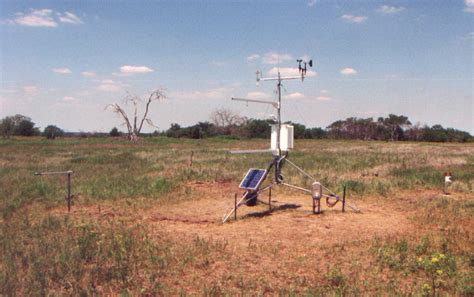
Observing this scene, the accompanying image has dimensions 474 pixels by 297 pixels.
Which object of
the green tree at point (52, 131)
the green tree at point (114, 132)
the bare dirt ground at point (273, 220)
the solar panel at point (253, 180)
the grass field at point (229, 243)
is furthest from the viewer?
the green tree at point (114, 132)

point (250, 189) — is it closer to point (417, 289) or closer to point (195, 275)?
point (195, 275)

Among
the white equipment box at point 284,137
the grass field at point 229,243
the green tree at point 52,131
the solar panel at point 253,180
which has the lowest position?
the grass field at point 229,243

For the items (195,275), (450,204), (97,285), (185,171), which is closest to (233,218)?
(195,275)

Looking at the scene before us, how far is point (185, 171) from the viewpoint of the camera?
17328mm

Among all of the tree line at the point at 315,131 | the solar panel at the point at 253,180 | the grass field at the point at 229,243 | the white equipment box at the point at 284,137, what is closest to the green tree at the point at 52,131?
the tree line at the point at 315,131

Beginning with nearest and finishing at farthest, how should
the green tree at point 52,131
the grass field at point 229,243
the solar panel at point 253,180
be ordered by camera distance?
the grass field at point 229,243
the solar panel at point 253,180
the green tree at point 52,131

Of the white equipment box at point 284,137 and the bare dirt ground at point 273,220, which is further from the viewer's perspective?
the white equipment box at point 284,137

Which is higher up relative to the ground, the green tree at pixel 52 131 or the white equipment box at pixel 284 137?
the green tree at pixel 52 131

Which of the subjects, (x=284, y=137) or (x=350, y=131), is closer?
(x=284, y=137)

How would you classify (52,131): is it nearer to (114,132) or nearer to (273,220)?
(114,132)

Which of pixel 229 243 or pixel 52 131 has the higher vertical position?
pixel 52 131

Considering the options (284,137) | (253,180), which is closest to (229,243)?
(253,180)

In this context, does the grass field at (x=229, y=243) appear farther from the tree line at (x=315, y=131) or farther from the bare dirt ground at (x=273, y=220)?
the tree line at (x=315, y=131)

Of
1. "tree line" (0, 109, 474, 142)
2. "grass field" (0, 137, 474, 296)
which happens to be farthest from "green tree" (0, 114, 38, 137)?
"grass field" (0, 137, 474, 296)
